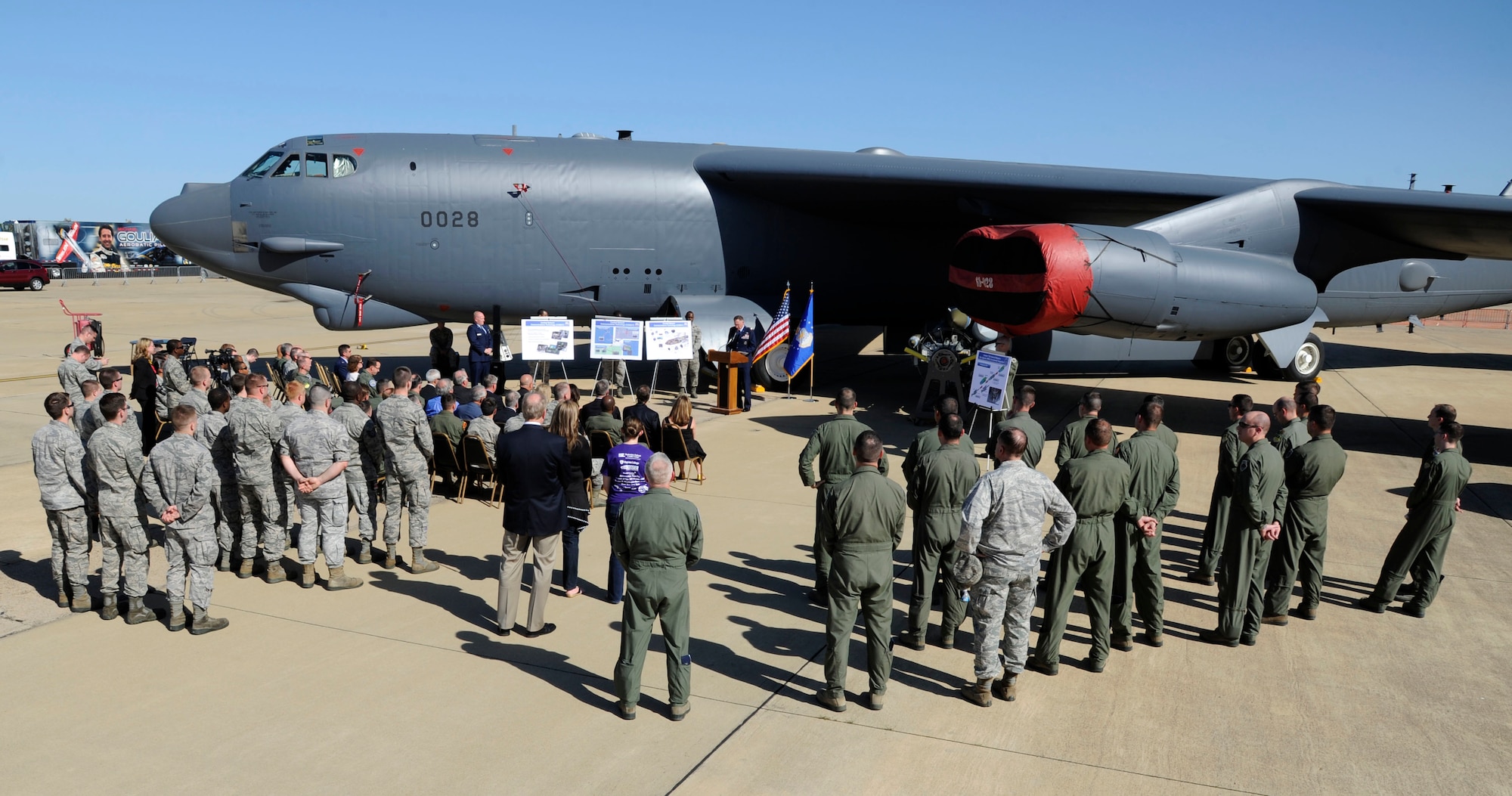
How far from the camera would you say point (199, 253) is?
16.4 meters

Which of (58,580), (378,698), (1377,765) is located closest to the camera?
(1377,765)

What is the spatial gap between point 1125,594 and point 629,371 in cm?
1567

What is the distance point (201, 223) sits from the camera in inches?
640

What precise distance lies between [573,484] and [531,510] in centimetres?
66

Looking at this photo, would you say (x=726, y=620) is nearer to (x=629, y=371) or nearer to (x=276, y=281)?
(x=276, y=281)

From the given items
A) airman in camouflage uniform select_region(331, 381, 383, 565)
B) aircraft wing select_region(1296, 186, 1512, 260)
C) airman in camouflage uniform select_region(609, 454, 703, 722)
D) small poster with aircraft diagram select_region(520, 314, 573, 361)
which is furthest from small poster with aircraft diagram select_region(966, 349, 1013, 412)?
airman in camouflage uniform select_region(609, 454, 703, 722)

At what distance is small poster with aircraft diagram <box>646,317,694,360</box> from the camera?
1616 centimetres

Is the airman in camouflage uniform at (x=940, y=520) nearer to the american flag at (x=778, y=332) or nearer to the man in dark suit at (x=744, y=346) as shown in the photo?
the man in dark suit at (x=744, y=346)

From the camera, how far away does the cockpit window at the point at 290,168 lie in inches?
636

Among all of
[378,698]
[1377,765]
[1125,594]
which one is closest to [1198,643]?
[1125,594]

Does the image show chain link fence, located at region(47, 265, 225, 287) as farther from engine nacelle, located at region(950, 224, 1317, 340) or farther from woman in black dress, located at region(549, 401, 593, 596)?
woman in black dress, located at region(549, 401, 593, 596)

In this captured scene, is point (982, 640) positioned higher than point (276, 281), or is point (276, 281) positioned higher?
point (276, 281)

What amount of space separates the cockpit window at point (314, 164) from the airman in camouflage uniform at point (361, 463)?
9.46 m

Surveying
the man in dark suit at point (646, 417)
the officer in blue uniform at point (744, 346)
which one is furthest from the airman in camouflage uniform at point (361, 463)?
the officer in blue uniform at point (744, 346)
